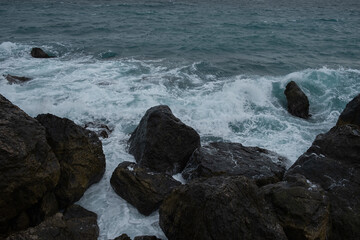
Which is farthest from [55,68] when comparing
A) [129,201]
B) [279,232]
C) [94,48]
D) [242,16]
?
[242,16]

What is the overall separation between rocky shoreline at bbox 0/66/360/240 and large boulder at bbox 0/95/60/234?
16 mm

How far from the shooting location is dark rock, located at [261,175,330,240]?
15.7ft

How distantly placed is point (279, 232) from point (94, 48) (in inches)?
671

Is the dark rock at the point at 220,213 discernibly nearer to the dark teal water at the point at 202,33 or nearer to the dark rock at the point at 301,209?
the dark rock at the point at 301,209

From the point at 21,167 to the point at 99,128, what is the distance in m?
4.49

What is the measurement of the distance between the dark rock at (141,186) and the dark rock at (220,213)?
2.93ft

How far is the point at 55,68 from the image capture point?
14.7 metres

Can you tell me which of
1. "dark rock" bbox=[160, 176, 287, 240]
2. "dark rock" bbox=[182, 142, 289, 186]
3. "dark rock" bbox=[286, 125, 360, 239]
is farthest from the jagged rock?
"dark rock" bbox=[286, 125, 360, 239]

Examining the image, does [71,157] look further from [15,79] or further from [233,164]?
[15,79]

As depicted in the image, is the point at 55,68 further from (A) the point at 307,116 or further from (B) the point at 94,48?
(A) the point at 307,116

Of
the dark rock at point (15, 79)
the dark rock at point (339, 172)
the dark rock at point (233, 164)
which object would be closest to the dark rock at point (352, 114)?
the dark rock at point (339, 172)

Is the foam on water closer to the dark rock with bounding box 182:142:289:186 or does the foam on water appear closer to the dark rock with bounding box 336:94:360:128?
→ the dark rock with bounding box 336:94:360:128

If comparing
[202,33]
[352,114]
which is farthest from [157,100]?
[202,33]

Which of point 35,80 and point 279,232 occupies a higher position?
point 279,232
